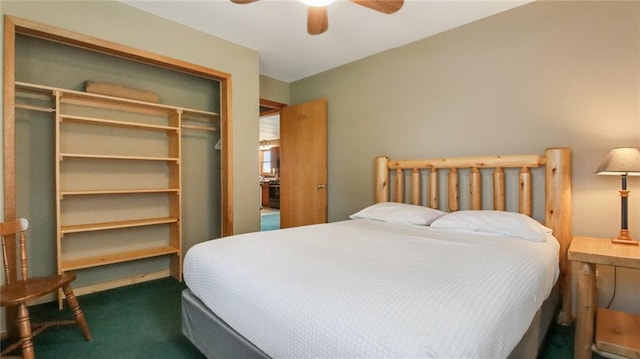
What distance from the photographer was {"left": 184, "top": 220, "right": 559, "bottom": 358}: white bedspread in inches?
31.5

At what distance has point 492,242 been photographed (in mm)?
1779

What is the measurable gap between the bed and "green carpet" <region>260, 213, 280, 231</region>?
3611 millimetres

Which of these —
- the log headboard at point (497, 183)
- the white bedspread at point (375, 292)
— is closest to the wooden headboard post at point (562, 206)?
the log headboard at point (497, 183)

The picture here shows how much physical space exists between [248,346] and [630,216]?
8.15ft

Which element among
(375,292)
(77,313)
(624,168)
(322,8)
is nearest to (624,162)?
(624,168)

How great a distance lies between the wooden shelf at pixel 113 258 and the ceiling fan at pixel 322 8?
223 cm

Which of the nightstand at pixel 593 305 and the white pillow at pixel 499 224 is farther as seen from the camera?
the white pillow at pixel 499 224

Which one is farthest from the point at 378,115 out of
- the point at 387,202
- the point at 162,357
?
the point at 162,357

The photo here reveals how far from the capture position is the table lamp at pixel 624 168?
1674 millimetres

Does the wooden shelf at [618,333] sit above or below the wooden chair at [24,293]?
below

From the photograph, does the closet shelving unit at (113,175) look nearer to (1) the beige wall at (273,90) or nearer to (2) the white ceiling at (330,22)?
(2) the white ceiling at (330,22)

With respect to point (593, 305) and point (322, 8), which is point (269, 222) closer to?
point (322, 8)

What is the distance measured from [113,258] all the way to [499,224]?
3052 mm

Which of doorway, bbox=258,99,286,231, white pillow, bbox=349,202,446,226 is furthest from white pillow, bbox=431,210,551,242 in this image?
doorway, bbox=258,99,286,231
